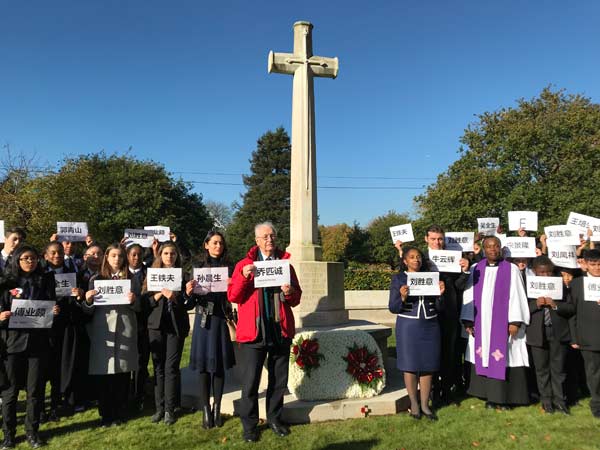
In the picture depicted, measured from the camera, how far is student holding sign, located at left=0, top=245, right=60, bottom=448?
4738 millimetres

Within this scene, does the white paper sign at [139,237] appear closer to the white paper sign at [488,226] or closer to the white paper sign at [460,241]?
the white paper sign at [460,241]

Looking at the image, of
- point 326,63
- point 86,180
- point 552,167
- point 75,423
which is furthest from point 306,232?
point 552,167

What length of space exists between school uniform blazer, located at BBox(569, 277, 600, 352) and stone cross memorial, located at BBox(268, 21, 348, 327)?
320 centimetres

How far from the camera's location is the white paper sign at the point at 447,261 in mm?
5680

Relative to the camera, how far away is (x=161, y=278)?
16.9 feet

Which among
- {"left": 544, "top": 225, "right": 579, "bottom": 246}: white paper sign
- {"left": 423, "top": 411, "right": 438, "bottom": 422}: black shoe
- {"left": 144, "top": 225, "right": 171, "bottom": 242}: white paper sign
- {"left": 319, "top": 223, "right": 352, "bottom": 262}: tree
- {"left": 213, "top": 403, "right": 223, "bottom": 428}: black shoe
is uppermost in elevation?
{"left": 319, "top": 223, "right": 352, "bottom": 262}: tree

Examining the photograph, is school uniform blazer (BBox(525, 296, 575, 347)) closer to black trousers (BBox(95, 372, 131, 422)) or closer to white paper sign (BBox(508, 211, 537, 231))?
white paper sign (BBox(508, 211, 537, 231))

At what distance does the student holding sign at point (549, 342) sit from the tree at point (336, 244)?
41.2 meters

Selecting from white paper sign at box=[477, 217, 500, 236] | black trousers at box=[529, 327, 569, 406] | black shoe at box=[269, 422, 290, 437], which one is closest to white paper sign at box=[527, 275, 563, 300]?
black trousers at box=[529, 327, 569, 406]

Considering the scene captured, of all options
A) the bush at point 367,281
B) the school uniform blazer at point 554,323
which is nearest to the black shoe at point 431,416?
the school uniform blazer at point 554,323

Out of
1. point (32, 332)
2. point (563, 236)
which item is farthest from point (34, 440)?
point (563, 236)

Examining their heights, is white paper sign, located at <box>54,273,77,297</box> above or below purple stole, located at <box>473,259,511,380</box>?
above

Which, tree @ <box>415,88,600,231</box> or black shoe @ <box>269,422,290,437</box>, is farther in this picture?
tree @ <box>415,88,600,231</box>

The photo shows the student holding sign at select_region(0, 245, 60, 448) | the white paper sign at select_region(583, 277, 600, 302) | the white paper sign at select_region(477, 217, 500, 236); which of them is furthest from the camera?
the white paper sign at select_region(477, 217, 500, 236)
